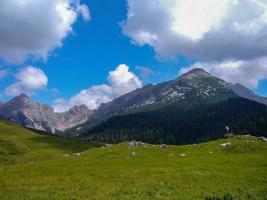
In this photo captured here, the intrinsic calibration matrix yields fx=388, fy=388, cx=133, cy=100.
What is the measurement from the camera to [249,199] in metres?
31.6

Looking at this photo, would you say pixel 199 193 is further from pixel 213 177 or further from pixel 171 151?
pixel 171 151

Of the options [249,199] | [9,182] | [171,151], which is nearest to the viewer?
[249,199]

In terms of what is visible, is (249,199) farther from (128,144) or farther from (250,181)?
(128,144)

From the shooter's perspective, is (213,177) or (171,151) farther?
(171,151)

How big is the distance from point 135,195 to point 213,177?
17.6m

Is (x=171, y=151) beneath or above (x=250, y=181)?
above

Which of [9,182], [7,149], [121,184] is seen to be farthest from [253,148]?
[7,149]

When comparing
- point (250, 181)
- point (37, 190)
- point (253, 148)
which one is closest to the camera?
point (37, 190)

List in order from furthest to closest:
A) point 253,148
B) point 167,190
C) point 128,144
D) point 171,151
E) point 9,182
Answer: point 128,144 < point 171,151 < point 253,148 < point 9,182 < point 167,190

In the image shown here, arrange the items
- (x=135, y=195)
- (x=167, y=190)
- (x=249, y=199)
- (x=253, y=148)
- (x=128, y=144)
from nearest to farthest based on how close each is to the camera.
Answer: (x=249, y=199) → (x=135, y=195) → (x=167, y=190) → (x=253, y=148) → (x=128, y=144)

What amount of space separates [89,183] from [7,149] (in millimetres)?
156584

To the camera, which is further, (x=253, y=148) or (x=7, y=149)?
(x=7, y=149)

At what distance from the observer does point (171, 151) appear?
10106 cm

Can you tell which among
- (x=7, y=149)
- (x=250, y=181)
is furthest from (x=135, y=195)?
(x=7, y=149)
